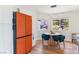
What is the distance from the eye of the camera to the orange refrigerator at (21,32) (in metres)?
2.93

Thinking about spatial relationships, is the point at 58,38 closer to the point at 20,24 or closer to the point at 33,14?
the point at 33,14

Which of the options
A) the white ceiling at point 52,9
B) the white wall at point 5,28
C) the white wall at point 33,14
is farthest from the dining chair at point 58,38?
the white wall at point 5,28

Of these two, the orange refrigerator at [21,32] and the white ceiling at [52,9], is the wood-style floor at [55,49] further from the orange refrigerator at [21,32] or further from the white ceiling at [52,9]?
the white ceiling at [52,9]

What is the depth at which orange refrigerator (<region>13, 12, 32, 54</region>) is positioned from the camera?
2.93 metres

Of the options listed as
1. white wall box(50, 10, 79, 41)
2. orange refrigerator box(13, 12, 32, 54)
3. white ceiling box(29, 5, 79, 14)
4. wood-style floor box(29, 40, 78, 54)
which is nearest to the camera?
white ceiling box(29, 5, 79, 14)

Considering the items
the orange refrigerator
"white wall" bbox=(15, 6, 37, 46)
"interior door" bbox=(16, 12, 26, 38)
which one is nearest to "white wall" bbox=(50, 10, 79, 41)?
"white wall" bbox=(15, 6, 37, 46)

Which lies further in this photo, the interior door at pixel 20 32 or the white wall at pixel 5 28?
the interior door at pixel 20 32

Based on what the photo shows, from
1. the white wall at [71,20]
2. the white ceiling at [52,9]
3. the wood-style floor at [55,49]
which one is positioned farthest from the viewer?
the wood-style floor at [55,49]

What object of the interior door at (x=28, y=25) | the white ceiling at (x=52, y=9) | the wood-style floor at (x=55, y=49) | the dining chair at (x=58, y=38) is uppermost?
the white ceiling at (x=52, y=9)

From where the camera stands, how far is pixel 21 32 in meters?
3.13

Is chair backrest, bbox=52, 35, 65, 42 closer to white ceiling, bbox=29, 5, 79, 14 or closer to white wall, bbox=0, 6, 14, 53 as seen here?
white ceiling, bbox=29, 5, 79, 14

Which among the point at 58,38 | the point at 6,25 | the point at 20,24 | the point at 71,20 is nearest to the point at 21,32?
the point at 20,24

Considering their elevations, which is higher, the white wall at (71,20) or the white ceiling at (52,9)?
the white ceiling at (52,9)

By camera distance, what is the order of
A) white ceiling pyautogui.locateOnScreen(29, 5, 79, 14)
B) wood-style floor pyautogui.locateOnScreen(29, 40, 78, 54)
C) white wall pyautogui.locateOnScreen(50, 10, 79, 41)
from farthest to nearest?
wood-style floor pyautogui.locateOnScreen(29, 40, 78, 54) → white wall pyautogui.locateOnScreen(50, 10, 79, 41) → white ceiling pyautogui.locateOnScreen(29, 5, 79, 14)
